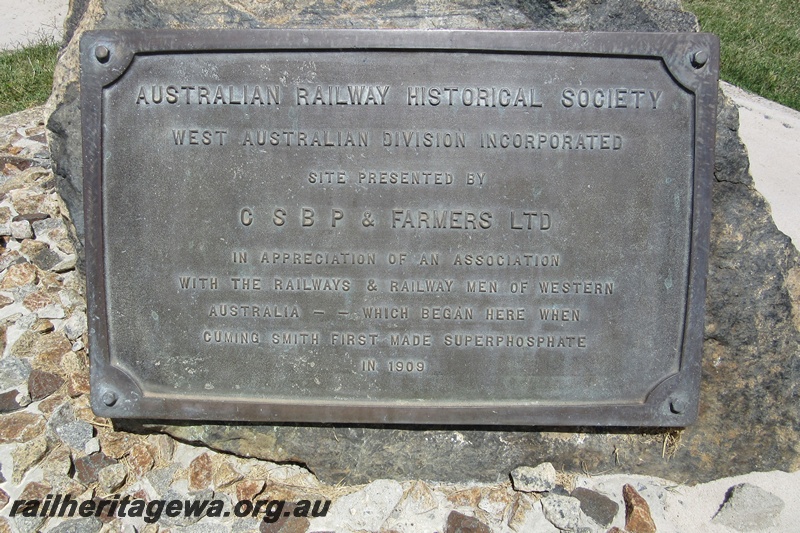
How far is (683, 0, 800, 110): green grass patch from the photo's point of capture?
559cm

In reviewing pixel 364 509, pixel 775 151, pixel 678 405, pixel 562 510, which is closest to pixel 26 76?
pixel 364 509

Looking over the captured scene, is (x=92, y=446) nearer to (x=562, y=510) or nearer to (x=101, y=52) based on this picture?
(x=101, y=52)

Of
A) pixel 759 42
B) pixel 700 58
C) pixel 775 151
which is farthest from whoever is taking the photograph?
pixel 759 42

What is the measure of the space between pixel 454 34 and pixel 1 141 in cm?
335

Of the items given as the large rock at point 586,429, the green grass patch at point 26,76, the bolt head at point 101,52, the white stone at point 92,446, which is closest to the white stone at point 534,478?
the large rock at point 586,429

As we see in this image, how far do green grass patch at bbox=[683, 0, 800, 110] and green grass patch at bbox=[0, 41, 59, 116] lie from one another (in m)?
5.77

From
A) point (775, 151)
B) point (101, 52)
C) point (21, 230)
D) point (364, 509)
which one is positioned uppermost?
point (101, 52)

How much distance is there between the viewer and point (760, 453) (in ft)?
8.32

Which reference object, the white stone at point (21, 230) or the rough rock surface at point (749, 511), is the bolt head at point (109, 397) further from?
the rough rock surface at point (749, 511)

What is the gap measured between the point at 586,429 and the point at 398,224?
1120 mm

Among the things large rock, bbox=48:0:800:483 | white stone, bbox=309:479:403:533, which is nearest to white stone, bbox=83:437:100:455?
large rock, bbox=48:0:800:483

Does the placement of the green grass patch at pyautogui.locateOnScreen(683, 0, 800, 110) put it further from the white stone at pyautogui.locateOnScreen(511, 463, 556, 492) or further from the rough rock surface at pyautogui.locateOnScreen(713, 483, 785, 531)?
the white stone at pyautogui.locateOnScreen(511, 463, 556, 492)

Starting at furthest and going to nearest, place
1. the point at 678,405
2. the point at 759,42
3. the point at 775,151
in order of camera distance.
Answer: the point at 759,42, the point at 775,151, the point at 678,405

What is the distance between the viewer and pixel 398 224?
2311 millimetres
